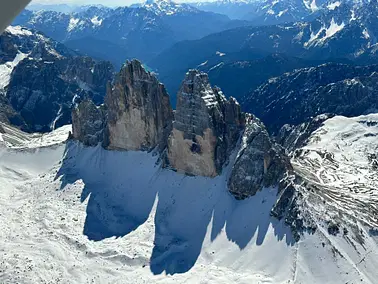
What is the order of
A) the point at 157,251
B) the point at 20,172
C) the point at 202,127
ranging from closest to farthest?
the point at 157,251, the point at 202,127, the point at 20,172

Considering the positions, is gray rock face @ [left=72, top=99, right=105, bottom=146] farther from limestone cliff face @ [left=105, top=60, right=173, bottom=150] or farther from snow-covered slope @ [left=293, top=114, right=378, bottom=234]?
snow-covered slope @ [left=293, top=114, right=378, bottom=234]

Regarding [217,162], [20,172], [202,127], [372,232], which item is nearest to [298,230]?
[372,232]

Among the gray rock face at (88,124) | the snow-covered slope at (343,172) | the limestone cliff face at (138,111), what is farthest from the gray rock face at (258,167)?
the gray rock face at (88,124)

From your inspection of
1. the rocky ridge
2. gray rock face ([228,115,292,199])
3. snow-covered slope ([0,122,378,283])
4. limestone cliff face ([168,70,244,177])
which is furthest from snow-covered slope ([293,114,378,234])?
limestone cliff face ([168,70,244,177])

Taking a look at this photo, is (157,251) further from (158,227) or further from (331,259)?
(331,259)

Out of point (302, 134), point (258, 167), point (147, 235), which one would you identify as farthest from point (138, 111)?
point (302, 134)

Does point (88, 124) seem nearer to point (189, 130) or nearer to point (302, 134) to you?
point (189, 130)
